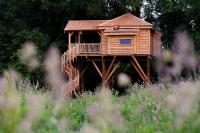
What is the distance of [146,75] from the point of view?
35.8 metres

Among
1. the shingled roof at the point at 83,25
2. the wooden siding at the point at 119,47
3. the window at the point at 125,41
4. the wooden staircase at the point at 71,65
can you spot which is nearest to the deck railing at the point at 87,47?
the wooden staircase at the point at 71,65

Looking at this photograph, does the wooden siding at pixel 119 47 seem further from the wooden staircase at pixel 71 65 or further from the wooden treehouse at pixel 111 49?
the wooden staircase at pixel 71 65

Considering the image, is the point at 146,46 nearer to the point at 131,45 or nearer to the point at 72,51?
the point at 131,45

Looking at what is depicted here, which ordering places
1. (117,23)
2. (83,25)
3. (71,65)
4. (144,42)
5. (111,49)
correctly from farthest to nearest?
1. (83,25)
2. (144,42)
3. (71,65)
4. (117,23)
5. (111,49)

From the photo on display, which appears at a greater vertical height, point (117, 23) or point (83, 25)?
point (117, 23)

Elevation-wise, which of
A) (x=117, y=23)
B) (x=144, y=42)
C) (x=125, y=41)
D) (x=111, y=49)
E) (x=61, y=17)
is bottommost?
(x=111, y=49)

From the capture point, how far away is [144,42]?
1409 inches

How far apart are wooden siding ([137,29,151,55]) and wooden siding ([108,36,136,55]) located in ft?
1.54

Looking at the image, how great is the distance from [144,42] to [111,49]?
210 cm

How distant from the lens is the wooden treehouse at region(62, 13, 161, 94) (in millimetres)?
34806

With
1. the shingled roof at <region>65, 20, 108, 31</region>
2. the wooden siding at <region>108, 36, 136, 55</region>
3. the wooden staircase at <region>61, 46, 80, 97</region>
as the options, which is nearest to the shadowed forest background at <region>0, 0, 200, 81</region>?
the shingled roof at <region>65, 20, 108, 31</region>

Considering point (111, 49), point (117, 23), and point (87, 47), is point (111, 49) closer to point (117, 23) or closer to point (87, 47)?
point (87, 47)

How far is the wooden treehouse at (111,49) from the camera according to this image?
34.8 metres

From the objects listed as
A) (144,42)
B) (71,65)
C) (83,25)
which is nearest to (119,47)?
(144,42)
